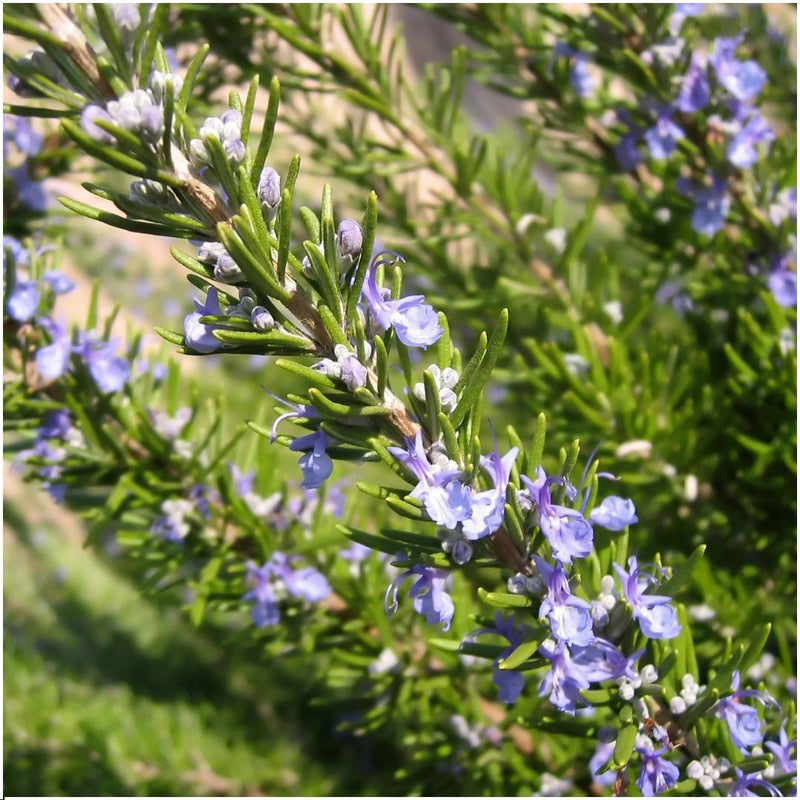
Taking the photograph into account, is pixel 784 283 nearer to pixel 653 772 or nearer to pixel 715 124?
pixel 715 124

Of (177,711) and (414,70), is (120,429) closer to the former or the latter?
(177,711)

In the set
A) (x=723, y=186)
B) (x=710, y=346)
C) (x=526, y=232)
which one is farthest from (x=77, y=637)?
(x=723, y=186)

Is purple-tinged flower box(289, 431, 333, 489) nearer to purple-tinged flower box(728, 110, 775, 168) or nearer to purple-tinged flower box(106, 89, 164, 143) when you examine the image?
purple-tinged flower box(106, 89, 164, 143)

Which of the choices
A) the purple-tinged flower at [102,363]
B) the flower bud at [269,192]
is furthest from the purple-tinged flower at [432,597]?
the purple-tinged flower at [102,363]

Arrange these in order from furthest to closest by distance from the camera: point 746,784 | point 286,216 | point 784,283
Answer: point 784,283 < point 746,784 < point 286,216

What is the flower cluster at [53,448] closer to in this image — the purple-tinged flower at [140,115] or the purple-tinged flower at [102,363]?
the purple-tinged flower at [102,363]

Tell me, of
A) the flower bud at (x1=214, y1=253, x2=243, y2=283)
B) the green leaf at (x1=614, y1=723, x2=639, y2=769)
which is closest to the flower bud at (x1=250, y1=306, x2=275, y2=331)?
the flower bud at (x1=214, y1=253, x2=243, y2=283)

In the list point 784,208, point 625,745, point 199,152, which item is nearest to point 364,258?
point 199,152
